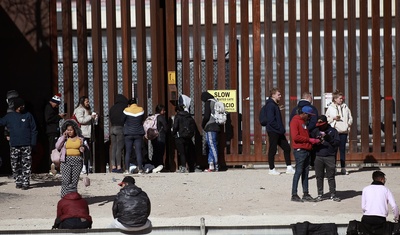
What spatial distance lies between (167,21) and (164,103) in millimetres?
1700

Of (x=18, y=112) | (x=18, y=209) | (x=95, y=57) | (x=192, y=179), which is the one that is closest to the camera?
(x=18, y=209)

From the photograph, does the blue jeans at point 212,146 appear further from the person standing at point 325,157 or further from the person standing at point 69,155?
the person standing at point 69,155

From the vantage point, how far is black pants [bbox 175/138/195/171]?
20.5 m

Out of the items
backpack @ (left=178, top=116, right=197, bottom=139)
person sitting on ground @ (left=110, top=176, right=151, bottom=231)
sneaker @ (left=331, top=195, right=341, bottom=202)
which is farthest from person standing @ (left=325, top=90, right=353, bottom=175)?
person sitting on ground @ (left=110, top=176, right=151, bottom=231)

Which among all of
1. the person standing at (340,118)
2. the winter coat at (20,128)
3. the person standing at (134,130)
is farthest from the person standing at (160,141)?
the winter coat at (20,128)

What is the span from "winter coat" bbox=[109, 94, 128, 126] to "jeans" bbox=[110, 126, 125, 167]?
0.39 feet

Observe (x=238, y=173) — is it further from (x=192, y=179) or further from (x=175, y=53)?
(x=175, y=53)

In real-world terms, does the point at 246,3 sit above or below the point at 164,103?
above

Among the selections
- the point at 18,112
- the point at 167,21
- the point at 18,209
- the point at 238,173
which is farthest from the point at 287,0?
the point at 18,209

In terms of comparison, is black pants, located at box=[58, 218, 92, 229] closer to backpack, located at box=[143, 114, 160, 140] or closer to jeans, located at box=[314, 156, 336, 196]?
jeans, located at box=[314, 156, 336, 196]

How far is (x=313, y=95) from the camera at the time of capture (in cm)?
2120

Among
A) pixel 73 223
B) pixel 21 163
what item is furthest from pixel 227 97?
pixel 73 223

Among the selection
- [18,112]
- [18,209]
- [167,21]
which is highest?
[167,21]

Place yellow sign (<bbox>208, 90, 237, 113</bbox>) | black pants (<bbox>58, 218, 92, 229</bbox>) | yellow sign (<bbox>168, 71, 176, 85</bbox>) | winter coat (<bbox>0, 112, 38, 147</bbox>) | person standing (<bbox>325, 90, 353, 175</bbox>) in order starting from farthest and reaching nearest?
yellow sign (<bbox>168, 71, 176, 85</bbox>), yellow sign (<bbox>208, 90, 237, 113</bbox>), person standing (<bbox>325, 90, 353, 175</bbox>), winter coat (<bbox>0, 112, 38, 147</bbox>), black pants (<bbox>58, 218, 92, 229</bbox>)
